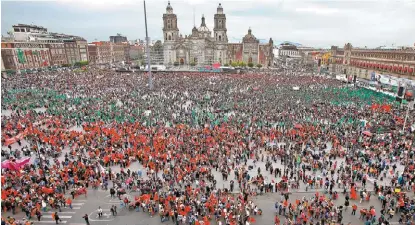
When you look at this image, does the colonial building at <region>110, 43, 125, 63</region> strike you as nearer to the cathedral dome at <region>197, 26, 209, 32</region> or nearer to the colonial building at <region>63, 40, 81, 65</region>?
the colonial building at <region>63, 40, 81, 65</region>

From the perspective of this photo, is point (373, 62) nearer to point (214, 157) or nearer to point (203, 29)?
point (214, 157)

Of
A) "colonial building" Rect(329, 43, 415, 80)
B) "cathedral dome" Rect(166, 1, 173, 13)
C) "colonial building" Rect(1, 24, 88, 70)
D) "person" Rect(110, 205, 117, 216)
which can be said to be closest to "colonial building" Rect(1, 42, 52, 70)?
"colonial building" Rect(1, 24, 88, 70)

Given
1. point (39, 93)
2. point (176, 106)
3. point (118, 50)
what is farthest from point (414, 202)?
point (118, 50)

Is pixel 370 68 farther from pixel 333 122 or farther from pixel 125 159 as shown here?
pixel 125 159

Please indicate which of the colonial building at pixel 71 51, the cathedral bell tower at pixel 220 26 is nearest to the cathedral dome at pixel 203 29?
the cathedral bell tower at pixel 220 26

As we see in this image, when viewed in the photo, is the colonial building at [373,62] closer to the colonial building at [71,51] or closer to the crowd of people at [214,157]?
the crowd of people at [214,157]

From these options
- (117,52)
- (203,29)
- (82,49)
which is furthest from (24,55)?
(203,29)
